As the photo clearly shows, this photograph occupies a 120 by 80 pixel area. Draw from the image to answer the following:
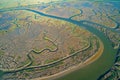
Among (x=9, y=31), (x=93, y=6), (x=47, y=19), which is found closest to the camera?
(x=9, y=31)

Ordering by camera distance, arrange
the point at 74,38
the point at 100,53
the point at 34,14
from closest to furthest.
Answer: the point at 100,53 → the point at 74,38 → the point at 34,14

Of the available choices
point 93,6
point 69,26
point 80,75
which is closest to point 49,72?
point 80,75

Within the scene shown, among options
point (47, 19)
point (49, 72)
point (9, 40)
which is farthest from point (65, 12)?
point (49, 72)

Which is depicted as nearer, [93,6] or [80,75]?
[80,75]

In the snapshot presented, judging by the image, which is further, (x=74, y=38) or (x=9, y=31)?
(x=9, y=31)

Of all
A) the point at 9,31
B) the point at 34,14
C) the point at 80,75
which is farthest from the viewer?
the point at 34,14

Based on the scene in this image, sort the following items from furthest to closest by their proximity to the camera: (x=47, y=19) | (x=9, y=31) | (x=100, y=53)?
(x=47, y=19)
(x=9, y=31)
(x=100, y=53)

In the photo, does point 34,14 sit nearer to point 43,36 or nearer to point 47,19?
point 47,19

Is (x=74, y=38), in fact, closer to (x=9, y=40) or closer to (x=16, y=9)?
(x=9, y=40)

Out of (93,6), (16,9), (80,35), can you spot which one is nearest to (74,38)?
(80,35)
